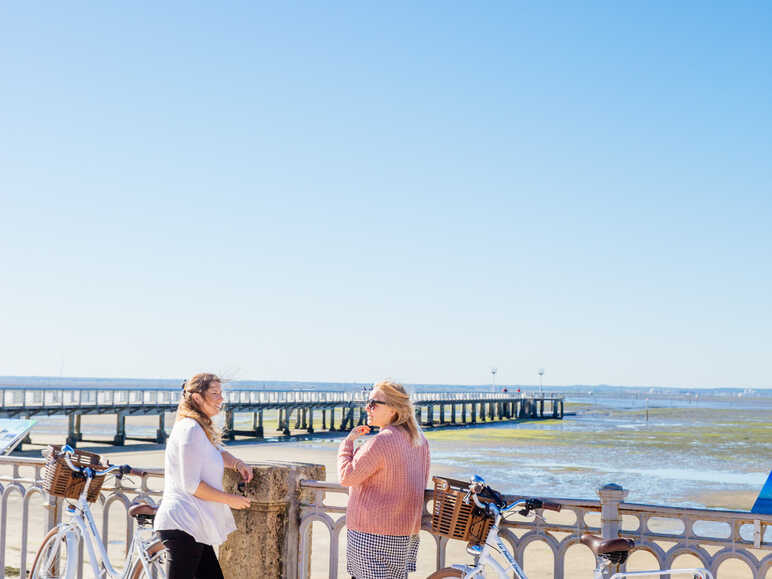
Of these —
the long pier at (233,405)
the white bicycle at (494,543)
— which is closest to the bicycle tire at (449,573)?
the white bicycle at (494,543)

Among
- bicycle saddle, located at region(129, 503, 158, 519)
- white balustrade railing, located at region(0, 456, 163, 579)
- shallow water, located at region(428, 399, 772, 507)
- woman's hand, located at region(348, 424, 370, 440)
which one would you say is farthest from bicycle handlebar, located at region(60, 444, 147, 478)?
shallow water, located at region(428, 399, 772, 507)

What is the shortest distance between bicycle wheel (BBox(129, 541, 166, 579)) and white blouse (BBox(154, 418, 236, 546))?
0.52 feet

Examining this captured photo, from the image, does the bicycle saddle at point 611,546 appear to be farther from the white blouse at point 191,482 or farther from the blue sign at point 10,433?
the blue sign at point 10,433

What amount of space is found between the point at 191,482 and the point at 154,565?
2.21ft

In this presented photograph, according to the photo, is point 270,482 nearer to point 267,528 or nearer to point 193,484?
point 267,528

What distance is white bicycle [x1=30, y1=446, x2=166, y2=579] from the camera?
5.05m

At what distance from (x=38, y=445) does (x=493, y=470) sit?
2040 centimetres

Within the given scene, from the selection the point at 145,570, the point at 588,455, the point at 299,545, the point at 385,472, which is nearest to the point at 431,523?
the point at 385,472

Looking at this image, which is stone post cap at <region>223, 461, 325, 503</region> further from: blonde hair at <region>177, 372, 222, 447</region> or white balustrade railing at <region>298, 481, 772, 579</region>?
blonde hair at <region>177, 372, 222, 447</region>

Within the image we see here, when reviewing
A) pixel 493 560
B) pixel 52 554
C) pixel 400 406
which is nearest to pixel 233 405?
pixel 52 554

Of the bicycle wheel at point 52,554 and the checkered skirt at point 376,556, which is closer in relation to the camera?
the checkered skirt at point 376,556

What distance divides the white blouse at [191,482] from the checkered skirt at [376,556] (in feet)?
2.50

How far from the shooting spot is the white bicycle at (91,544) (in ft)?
16.6

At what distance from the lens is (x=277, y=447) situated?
146 feet
